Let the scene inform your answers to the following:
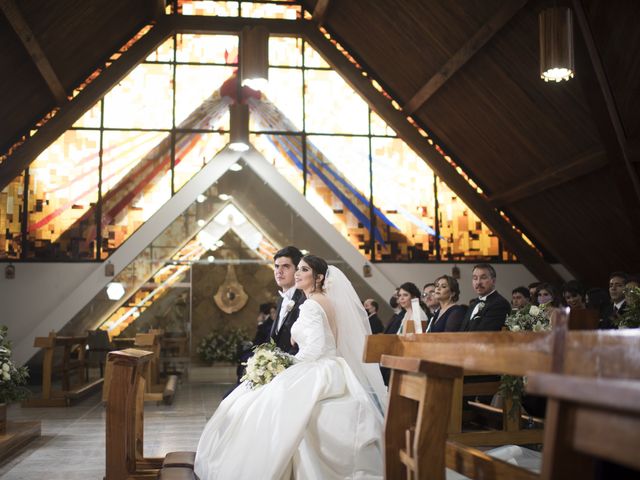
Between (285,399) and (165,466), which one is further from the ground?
(285,399)

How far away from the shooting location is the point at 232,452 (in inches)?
145

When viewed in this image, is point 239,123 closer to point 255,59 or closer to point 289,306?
point 255,59

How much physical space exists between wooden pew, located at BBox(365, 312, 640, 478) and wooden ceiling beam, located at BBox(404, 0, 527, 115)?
23.2 feet

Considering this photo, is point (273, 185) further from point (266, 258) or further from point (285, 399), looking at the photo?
point (285, 399)

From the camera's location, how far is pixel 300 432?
3.55 meters

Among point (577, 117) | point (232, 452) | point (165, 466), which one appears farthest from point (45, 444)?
point (577, 117)

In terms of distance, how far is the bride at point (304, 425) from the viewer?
3.55m

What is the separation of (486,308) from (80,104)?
852 centimetres

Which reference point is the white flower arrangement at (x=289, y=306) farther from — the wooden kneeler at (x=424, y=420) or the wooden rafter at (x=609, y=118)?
the wooden rafter at (x=609, y=118)

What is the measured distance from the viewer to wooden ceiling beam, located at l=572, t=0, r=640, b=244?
774 cm

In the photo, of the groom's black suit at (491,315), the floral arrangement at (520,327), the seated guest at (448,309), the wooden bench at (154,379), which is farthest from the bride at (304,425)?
the wooden bench at (154,379)

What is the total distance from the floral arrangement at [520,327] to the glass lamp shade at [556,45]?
261 centimetres

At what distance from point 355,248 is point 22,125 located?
5.74 m

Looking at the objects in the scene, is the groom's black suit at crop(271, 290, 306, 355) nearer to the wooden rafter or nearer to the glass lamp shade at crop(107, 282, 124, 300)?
the wooden rafter
